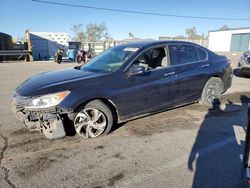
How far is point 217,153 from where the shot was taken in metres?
3.60

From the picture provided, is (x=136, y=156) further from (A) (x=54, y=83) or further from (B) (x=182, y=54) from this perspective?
(B) (x=182, y=54)

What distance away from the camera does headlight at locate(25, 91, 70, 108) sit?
12.3 feet

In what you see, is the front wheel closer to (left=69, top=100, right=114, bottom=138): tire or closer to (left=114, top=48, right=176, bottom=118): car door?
(left=69, top=100, right=114, bottom=138): tire

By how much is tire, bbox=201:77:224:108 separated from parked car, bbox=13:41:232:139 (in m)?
0.01

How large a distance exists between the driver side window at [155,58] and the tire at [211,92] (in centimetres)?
141

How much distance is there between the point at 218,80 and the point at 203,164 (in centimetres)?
330

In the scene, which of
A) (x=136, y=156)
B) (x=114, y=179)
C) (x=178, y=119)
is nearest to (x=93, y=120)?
(x=136, y=156)

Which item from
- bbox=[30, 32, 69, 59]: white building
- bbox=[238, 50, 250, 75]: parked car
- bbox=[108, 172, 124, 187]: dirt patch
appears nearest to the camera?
bbox=[108, 172, 124, 187]: dirt patch

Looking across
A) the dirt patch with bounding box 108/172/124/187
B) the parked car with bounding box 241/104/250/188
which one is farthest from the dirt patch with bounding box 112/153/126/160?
the parked car with bounding box 241/104/250/188

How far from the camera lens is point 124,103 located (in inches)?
173

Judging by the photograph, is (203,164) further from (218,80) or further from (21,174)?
(218,80)

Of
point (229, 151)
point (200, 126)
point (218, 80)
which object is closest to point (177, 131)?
point (200, 126)

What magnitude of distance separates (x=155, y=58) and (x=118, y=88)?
51.9 inches

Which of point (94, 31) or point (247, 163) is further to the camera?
point (94, 31)
